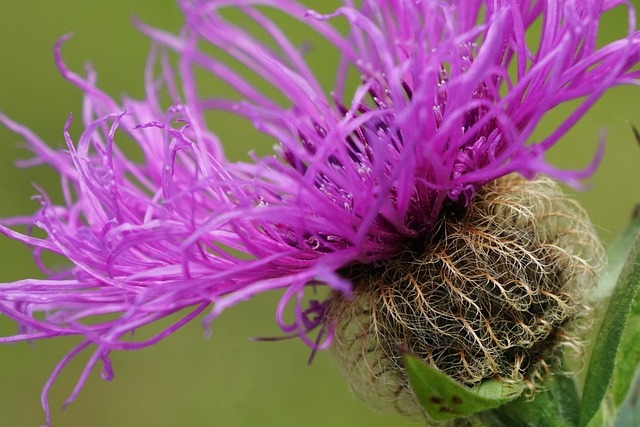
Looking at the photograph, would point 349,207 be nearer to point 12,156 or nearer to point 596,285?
point 596,285

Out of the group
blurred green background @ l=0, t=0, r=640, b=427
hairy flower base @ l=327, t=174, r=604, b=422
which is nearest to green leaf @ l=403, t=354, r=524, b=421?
hairy flower base @ l=327, t=174, r=604, b=422

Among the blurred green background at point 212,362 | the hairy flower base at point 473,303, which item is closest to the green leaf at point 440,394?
the hairy flower base at point 473,303

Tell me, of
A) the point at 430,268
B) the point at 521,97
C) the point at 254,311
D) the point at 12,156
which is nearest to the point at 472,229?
the point at 430,268

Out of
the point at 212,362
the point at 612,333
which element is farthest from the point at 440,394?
the point at 212,362

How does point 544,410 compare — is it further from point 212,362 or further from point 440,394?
point 212,362

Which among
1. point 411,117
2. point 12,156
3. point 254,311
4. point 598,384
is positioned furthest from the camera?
point 12,156

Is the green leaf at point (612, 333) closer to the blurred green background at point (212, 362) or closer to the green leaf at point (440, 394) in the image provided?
the green leaf at point (440, 394)
